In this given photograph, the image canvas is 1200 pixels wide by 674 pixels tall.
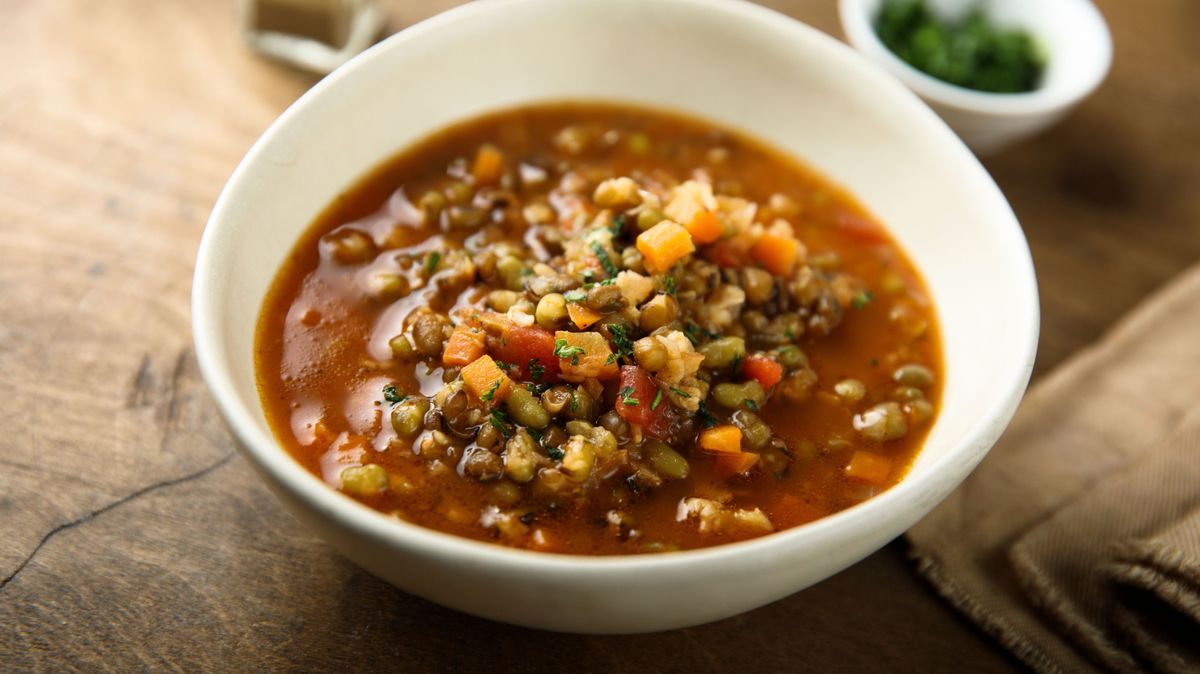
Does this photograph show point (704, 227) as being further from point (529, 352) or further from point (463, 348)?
point (463, 348)

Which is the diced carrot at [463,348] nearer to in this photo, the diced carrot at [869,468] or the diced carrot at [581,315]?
the diced carrot at [581,315]

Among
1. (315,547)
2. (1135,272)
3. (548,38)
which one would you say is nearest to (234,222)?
(315,547)

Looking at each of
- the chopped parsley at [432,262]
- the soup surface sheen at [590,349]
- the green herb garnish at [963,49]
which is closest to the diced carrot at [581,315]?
the soup surface sheen at [590,349]

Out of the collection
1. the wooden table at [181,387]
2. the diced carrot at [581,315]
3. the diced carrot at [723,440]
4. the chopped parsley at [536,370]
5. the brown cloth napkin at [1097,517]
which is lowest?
the brown cloth napkin at [1097,517]

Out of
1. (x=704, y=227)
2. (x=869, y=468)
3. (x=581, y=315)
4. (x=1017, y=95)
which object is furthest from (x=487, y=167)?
(x=1017, y=95)

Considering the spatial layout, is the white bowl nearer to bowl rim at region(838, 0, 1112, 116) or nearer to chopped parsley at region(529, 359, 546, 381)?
bowl rim at region(838, 0, 1112, 116)

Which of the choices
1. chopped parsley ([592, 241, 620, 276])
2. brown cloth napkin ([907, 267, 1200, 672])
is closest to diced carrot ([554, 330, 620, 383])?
chopped parsley ([592, 241, 620, 276])

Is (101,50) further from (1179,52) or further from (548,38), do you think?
(1179,52)
